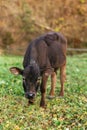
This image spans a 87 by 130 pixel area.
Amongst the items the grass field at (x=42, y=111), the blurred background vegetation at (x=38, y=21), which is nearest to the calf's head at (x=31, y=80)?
the grass field at (x=42, y=111)

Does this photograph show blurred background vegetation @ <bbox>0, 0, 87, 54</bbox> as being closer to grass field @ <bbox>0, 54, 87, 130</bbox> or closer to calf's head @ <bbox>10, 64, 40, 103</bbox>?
grass field @ <bbox>0, 54, 87, 130</bbox>

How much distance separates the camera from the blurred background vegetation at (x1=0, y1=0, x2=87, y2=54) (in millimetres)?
32469

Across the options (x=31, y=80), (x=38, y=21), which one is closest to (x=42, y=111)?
(x=31, y=80)

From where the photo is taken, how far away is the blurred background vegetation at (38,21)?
32469 millimetres

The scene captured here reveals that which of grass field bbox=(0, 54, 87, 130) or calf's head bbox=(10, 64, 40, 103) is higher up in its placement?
calf's head bbox=(10, 64, 40, 103)

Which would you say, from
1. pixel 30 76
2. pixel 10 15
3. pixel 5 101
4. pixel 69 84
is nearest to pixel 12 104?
pixel 5 101

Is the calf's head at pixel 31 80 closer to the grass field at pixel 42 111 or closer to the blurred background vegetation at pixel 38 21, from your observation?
the grass field at pixel 42 111

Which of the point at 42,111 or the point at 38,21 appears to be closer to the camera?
the point at 42,111

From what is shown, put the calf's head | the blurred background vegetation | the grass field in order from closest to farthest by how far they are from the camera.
→ 1. the grass field
2. the calf's head
3. the blurred background vegetation

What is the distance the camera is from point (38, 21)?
1332 inches

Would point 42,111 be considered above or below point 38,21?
above

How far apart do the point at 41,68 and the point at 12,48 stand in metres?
21.7

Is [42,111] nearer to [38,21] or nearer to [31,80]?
[31,80]

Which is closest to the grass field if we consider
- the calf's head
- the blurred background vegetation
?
the calf's head
